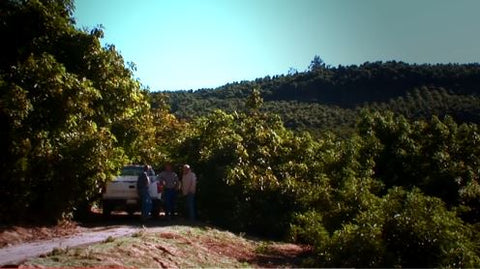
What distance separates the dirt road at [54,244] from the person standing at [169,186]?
1961 mm

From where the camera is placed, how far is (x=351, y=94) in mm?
60219

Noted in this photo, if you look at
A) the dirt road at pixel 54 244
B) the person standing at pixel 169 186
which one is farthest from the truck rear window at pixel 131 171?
the dirt road at pixel 54 244

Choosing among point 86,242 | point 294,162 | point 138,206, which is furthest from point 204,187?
point 86,242

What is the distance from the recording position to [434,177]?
20156mm

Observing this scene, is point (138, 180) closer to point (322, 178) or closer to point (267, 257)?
point (267, 257)

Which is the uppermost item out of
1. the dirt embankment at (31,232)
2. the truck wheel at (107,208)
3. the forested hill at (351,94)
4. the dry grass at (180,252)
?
the forested hill at (351,94)

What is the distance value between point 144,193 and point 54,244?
401 centimetres

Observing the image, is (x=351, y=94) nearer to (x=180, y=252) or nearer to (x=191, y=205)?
(x=191, y=205)

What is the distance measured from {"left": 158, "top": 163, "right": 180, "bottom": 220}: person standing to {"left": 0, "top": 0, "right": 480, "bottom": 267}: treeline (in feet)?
4.63

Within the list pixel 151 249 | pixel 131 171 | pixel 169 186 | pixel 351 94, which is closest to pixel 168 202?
pixel 169 186

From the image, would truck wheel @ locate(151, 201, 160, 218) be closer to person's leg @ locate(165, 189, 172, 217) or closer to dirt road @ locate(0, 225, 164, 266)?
person's leg @ locate(165, 189, 172, 217)

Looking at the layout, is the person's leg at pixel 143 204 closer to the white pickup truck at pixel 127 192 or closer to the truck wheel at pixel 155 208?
Result: the white pickup truck at pixel 127 192

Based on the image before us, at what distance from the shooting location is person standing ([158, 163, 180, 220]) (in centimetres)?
1544

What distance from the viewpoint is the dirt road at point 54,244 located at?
30.6ft
